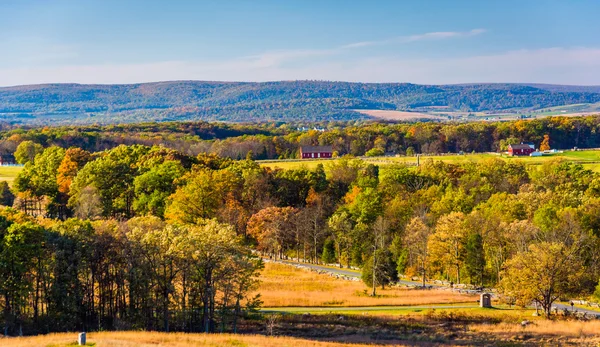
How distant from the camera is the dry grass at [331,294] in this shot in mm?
51250

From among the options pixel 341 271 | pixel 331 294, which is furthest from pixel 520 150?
pixel 331 294

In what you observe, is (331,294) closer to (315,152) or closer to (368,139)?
(315,152)

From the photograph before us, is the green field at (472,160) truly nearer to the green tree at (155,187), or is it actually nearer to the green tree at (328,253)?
the green tree at (155,187)

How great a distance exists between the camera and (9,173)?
121062mm

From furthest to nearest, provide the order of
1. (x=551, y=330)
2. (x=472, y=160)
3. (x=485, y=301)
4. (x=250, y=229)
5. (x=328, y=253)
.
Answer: (x=472, y=160), (x=250, y=229), (x=328, y=253), (x=485, y=301), (x=551, y=330)

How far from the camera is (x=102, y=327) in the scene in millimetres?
42156

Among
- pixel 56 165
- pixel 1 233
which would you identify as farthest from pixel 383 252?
pixel 56 165

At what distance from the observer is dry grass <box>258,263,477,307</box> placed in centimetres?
5125

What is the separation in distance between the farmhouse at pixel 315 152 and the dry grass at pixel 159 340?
12120 centimetres

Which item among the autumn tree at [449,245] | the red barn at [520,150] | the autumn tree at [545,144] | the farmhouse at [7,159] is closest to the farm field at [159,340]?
the autumn tree at [449,245]

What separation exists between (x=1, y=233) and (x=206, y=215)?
3910cm

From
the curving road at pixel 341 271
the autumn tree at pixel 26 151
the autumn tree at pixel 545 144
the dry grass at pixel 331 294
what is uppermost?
the autumn tree at pixel 26 151

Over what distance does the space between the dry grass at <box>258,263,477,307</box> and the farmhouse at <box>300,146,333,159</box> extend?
319 ft

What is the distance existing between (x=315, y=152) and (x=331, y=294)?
106 meters
